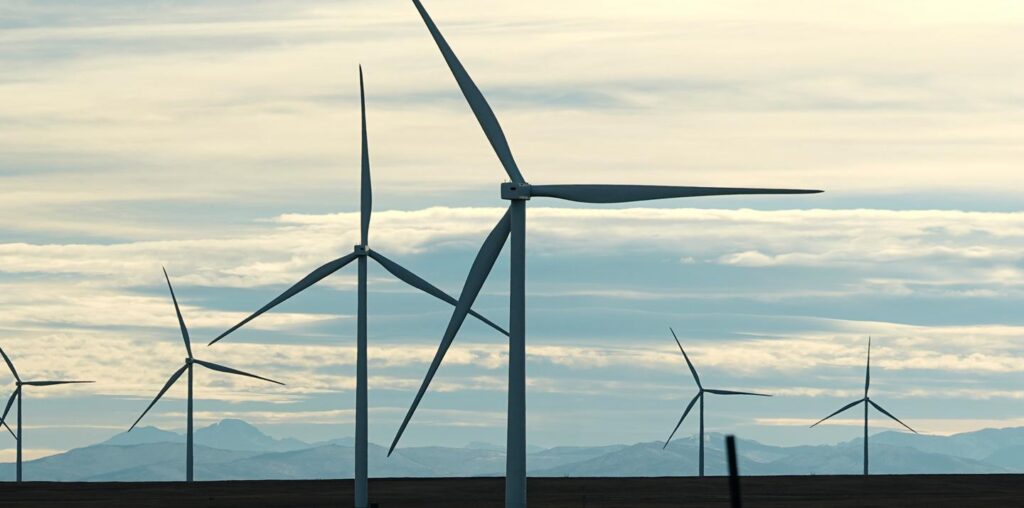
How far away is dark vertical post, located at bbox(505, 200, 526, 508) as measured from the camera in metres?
69.0

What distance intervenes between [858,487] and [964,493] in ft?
50.2

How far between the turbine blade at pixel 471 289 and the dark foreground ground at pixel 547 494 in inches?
2272

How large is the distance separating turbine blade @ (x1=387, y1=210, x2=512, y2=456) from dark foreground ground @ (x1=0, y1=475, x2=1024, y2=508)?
189ft

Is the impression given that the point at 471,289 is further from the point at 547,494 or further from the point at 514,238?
the point at 547,494

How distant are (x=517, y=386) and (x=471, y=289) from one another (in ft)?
19.2

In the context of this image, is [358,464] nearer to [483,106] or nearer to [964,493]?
[483,106]

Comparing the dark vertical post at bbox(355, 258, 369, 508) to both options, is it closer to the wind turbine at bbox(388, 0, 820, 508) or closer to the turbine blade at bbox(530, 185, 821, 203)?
the wind turbine at bbox(388, 0, 820, 508)

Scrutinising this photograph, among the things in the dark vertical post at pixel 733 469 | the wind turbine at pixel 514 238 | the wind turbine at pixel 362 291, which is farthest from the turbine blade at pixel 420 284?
the dark vertical post at pixel 733 469

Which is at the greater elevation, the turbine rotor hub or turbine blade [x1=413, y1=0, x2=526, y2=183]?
turbine blade [x1=413, y1=0, x2=526, y2=183]

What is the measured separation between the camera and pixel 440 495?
157375 millimetres

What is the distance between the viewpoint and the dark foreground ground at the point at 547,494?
13738cm

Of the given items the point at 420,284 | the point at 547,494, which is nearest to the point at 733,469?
the point at 420,284

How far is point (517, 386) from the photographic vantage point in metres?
69.3

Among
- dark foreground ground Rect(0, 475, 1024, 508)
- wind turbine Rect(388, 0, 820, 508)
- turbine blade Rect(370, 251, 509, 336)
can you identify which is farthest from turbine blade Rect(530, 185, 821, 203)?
dark foreground ground Rect(0, 475, 1024, 508)
